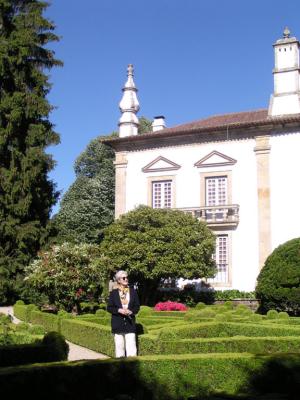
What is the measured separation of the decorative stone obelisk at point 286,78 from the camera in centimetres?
2519

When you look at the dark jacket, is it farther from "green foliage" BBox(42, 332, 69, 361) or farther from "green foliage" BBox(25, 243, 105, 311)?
"green foliage" BBox(25, 243, 105, 311)

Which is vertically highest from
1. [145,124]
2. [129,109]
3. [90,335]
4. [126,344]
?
[145,124]

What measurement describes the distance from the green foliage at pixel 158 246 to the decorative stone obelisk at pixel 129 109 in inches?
293

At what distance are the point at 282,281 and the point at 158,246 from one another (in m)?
4.96

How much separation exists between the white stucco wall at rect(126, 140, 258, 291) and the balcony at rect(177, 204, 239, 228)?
1.06 ft

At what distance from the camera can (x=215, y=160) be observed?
25.8 m

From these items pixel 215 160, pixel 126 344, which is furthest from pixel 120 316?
pixel 215 160

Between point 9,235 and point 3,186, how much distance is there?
198 cm

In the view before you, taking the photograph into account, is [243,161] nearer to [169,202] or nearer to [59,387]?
[169,202]

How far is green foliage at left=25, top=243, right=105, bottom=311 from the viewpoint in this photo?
1784 centimetres

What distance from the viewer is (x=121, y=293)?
8.32 metres

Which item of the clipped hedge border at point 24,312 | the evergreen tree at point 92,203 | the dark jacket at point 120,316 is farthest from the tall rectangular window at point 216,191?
the dark jacket at point 120,316

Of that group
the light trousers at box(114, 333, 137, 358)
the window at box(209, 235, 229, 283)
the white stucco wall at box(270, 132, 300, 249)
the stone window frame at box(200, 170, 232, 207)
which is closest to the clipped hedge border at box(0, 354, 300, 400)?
the light trousers at box(114, 333, 137, 358)

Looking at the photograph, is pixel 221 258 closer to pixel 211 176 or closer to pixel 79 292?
pixel 211 176
